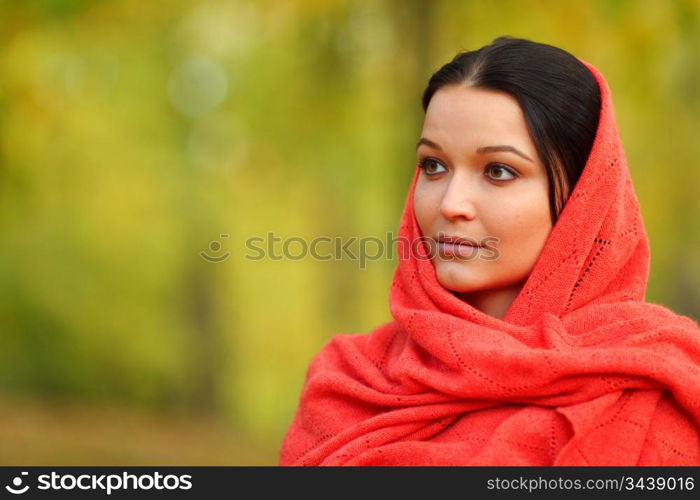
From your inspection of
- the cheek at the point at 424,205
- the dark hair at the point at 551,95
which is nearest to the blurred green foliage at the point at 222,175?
the cheek at the point at 424,205

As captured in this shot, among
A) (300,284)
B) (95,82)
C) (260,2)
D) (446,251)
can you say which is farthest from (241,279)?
(446,251)

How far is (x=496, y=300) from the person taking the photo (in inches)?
101

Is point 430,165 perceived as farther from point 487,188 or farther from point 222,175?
point 222,175

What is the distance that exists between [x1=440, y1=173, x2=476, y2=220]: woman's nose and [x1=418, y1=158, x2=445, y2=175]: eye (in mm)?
113

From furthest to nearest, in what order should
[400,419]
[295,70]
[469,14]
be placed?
[295,70], [469,14], [400,419]

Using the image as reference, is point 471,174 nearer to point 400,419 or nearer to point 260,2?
point 400,419

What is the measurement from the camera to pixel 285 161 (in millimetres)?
9398

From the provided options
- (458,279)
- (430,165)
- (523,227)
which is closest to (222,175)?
(430,165)

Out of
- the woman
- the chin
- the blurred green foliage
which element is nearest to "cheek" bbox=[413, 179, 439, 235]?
the woman

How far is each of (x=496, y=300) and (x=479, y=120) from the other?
0.52 m

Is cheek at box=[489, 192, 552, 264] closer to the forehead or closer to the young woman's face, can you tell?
the young woman's face

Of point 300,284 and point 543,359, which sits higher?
point 543,359

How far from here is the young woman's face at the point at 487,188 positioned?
2.38 meters
